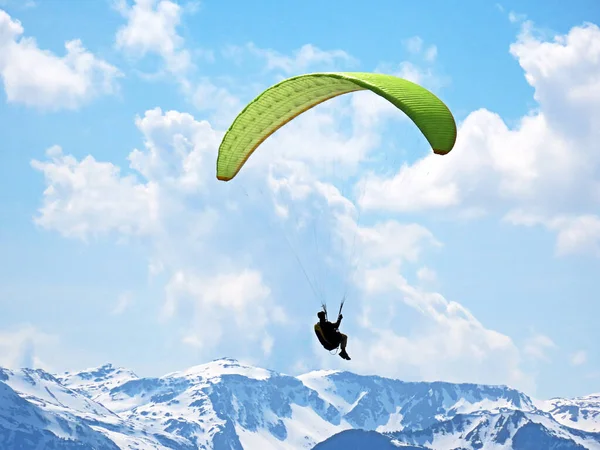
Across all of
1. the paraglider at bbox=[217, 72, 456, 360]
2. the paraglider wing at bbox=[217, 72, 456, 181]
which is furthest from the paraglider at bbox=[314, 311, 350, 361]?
the paraglider wing at bbox=[217, 72, 456, 181]

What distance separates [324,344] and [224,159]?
36.8ft

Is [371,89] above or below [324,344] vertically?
above

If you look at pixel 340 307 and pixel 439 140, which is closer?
pixel 439 140

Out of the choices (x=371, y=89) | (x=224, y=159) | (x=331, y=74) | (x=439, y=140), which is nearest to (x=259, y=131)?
(x=224, y=159)

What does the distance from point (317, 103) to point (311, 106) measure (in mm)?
394

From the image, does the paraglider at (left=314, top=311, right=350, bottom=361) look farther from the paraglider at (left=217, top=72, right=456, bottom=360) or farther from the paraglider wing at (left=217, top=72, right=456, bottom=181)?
the paraglider wing at (left=217, top=72, right=456, bottom=181)

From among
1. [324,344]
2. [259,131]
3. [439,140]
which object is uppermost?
[259,131]

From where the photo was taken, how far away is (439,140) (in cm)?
3759

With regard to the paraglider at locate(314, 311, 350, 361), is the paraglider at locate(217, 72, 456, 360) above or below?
above

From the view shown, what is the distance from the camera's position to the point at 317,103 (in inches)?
1889

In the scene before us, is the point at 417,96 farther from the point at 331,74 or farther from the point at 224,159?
the point at 224,159

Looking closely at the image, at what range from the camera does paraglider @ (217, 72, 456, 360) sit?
125 feet

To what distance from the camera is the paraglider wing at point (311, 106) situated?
1494 inches

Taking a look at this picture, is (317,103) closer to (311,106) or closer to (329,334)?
(311,106)
